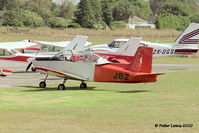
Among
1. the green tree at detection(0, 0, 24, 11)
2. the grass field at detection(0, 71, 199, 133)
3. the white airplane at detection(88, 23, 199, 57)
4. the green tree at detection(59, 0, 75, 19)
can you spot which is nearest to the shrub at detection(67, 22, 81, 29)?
the green tree at detection(0, 0, 24, 11)

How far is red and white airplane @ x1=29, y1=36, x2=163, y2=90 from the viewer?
59.8ft

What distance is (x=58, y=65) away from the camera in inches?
777

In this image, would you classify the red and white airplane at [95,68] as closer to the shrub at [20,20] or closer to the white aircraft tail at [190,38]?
the white aircraft tail at [190,38]

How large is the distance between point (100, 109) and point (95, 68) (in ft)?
17.5

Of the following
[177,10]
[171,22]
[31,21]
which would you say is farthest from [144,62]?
[177,10]

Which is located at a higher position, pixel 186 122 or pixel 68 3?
pixel 68 3

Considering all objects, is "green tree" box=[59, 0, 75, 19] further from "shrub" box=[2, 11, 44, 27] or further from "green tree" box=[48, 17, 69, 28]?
"shrub" box=[2, 11, 44, 27]

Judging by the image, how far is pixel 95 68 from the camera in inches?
753

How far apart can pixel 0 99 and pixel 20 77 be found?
947cm

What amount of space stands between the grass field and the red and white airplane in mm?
577

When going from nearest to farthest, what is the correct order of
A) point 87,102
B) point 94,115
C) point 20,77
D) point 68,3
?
1. point 94,115
2. point 87,102
3. point 20,77
4. point 68,3

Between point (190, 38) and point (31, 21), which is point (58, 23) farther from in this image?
point (190, 38)

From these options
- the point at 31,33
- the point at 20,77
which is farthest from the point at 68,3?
the point at 20,77

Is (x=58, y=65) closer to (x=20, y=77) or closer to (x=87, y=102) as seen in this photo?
(x=87, y=102)
